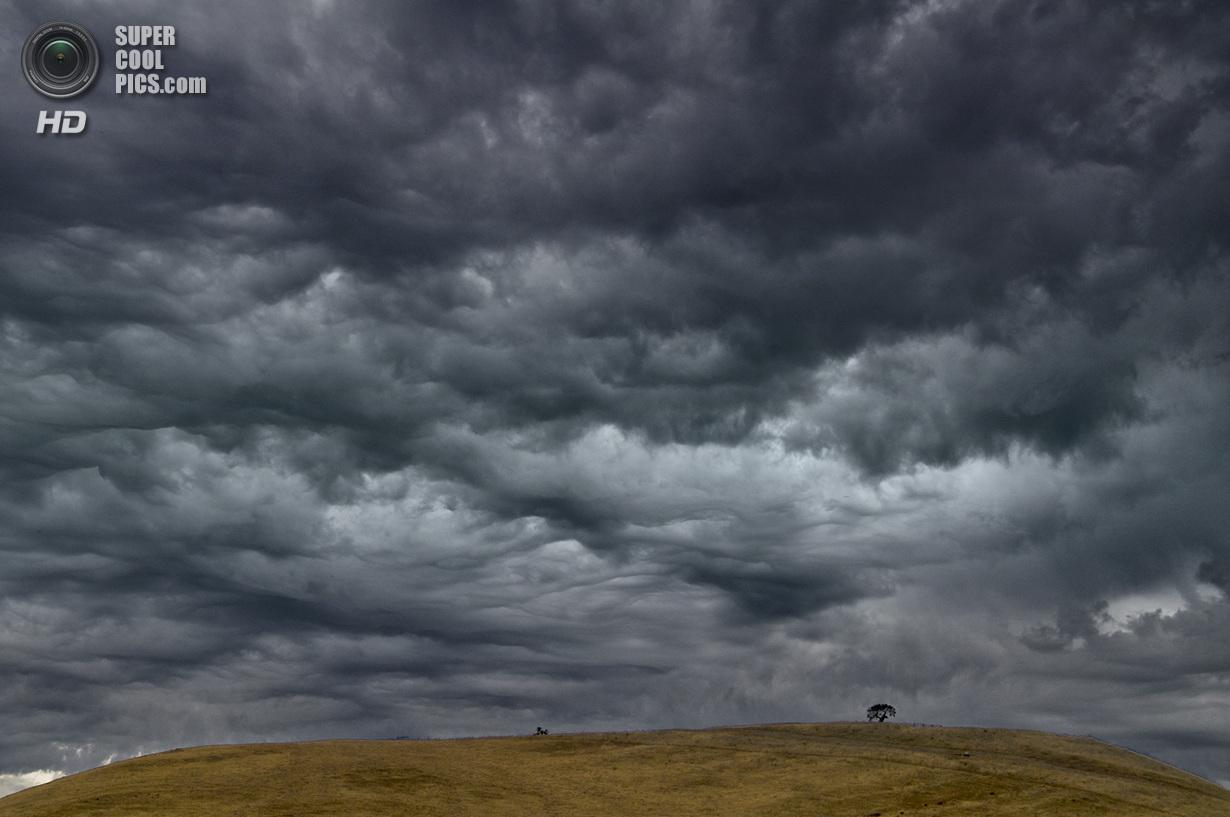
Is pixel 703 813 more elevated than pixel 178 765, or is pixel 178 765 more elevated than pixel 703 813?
pixel 178 765

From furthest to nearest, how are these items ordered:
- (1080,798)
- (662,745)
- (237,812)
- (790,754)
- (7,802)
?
(662,745)
(790,754)
(7,802)
(237,812)
(1080,798)

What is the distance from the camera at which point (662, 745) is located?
81.1m

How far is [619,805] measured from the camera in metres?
64.9

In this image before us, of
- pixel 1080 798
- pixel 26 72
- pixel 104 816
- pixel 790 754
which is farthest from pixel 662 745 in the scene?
pixel 26 72

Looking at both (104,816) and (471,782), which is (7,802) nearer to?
(104,816)

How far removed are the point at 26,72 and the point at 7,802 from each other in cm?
4769

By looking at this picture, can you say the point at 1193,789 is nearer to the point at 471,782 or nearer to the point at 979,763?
the point at 979,763

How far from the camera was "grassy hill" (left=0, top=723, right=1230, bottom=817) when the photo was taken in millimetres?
60844

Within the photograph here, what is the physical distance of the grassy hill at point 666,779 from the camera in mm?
60844

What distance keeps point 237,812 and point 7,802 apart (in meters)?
18.9

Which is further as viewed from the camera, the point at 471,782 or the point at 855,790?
the point at 471,782

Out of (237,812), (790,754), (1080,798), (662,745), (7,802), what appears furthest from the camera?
(662,745)

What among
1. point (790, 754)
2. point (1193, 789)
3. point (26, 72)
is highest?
point (26, 72)

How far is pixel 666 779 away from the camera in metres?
70.8
